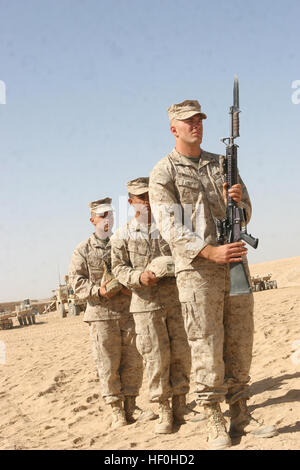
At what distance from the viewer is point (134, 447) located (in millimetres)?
4242

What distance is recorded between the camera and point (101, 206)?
5875 mm

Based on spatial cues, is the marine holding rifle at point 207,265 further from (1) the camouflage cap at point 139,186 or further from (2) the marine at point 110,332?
(2) the marine at point 110,332

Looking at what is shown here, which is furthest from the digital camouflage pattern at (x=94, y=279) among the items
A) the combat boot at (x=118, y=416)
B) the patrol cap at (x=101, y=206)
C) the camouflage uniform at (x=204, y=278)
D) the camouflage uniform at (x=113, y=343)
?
the camouflage uniform at (x=204, y=278)

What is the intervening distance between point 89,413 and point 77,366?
117 inches

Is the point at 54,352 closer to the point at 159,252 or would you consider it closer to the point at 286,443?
the point at 159,252

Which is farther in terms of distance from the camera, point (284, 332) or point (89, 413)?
point (284, 332)

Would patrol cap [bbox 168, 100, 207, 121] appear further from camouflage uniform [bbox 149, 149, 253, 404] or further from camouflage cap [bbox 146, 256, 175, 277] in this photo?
camouflage cap [bbox 146, 256, 175, 277]

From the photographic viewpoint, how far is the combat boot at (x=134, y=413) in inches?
208

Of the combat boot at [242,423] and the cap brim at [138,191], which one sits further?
the cap brim at [138,191]

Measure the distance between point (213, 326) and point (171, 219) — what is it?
32.4 inches

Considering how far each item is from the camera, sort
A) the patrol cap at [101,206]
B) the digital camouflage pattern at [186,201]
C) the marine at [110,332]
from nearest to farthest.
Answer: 1. the digital camouflage pattern at [186,201]
2. the marine at [110,332]
3. the patrol cap at [101,206]

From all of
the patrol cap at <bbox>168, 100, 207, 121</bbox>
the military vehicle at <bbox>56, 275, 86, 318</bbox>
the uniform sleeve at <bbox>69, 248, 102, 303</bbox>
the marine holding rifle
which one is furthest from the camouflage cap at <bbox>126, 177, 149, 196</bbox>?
the military vehicle at <bbox>56, 275, 86, 318</bbox>

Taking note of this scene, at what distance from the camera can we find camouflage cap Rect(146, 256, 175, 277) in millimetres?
4656
